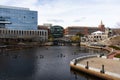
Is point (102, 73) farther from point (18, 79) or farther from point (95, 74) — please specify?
point (18, 79)

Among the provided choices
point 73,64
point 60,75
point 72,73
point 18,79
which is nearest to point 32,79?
point 18,79

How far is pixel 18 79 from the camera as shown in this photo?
5669 cm

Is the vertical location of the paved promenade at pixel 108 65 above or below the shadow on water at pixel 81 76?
above

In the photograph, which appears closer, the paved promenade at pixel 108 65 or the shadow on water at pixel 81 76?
the shadow on water at pixel 81 76

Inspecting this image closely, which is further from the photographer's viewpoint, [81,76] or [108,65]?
[108,65]

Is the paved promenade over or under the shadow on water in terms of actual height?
over

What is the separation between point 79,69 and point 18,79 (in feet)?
55.2

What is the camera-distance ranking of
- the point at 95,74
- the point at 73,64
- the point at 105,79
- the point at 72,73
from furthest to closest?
the point at 73,64
the point at 72,73
the point at 95,74
the point at 105,79

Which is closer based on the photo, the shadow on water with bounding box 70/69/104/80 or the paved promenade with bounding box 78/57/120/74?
the shadow on water with bounding box 70/69/104/80

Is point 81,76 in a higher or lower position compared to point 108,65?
lower

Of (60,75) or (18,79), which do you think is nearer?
(18,79)

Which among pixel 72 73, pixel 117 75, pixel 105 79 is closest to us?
pixel 117 75

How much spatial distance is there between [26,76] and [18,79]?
156 inches

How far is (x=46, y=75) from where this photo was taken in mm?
61000
